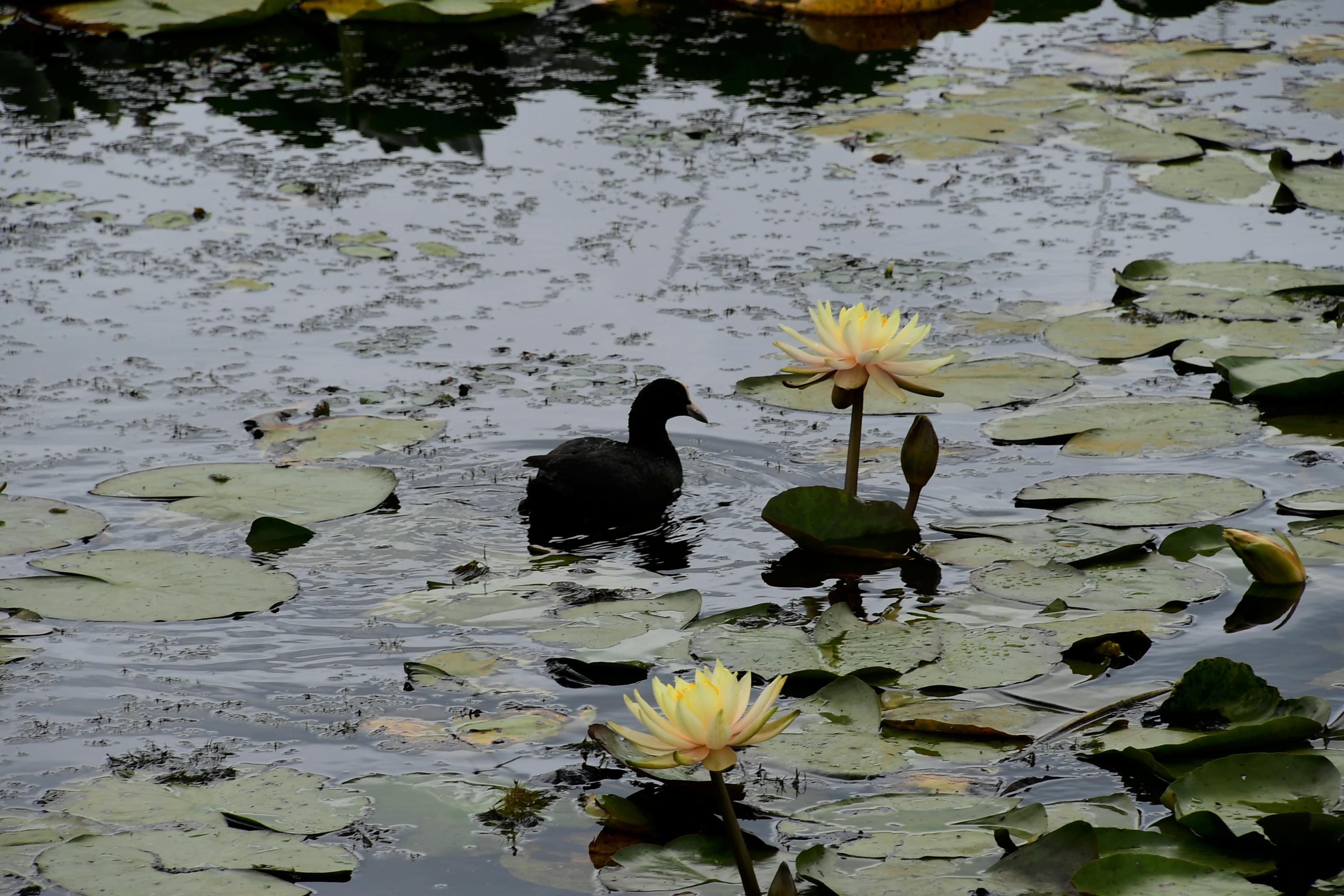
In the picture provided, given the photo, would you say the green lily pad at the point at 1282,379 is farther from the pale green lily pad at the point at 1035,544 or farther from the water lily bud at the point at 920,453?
the water lily bud at the point at 920,453

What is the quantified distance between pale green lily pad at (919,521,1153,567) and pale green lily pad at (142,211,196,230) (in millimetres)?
5049

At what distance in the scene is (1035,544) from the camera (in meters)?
4.61

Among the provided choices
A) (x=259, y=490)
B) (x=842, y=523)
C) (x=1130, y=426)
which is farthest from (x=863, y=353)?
(x=259, y=490)

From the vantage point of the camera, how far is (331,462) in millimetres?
5547

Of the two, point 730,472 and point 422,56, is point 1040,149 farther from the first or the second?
point 422,56

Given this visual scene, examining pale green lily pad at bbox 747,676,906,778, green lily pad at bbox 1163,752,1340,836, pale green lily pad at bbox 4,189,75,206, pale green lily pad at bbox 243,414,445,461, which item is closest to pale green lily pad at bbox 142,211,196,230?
pale green lily pad at bbox 4,189,75,206

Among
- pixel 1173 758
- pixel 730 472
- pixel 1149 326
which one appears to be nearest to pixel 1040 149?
pixel 1149 326

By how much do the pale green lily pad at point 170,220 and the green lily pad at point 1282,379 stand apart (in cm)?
541

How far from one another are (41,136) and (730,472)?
6390 mm

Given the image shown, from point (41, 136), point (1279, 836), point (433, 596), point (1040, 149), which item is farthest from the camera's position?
point (41, 136)

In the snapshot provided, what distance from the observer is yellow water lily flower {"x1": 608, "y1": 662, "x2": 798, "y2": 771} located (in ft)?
8.51

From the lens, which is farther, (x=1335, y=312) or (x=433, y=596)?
(x=1335, y=312)

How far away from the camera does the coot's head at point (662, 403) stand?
18.3 feet

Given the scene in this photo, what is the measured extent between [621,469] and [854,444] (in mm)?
1071
